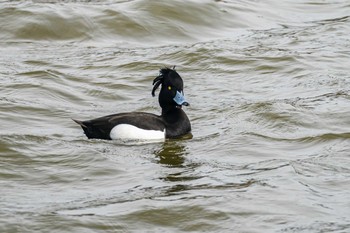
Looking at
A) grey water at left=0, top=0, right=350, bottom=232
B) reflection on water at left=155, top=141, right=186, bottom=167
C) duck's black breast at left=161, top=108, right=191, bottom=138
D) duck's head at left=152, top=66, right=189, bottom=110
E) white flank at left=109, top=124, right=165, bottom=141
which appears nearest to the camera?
grey water at left=0, top=0, right=350, bottom=232

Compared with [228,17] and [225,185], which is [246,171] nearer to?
[225,185]

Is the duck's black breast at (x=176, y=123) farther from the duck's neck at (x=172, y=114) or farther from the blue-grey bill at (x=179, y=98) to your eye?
the blue-grey bill at (x=179, y=98)

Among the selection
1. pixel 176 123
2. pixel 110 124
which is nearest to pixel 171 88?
pixel 176 123

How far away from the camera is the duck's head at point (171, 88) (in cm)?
1177

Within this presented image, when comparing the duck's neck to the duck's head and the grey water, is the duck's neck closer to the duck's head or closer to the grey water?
the duck's head

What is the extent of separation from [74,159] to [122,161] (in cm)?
49

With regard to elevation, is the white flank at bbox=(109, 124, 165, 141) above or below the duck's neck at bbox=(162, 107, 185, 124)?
below

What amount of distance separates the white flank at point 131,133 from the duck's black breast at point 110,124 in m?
0.03

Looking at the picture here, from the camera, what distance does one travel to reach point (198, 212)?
8820mm

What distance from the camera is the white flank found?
37.1 ft

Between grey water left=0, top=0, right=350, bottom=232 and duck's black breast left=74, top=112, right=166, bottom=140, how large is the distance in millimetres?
131

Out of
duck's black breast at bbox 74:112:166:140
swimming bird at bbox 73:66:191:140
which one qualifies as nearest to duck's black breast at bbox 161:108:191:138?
swimming bird at bbox 73:66:191:140

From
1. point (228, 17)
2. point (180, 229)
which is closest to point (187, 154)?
point (180, 229)

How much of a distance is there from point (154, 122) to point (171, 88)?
0.50 metres
